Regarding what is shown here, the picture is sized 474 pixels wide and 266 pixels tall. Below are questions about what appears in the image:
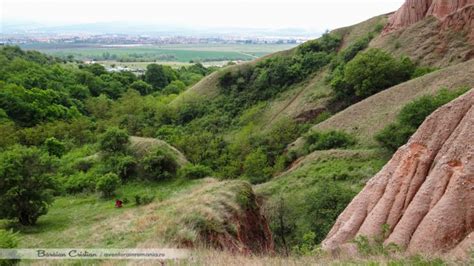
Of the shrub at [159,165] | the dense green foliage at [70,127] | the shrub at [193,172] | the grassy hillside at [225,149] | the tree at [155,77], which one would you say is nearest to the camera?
the grassy hillside at [225,149]

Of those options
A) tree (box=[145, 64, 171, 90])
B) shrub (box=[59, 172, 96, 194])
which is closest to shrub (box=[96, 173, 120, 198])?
shrub (box=[59, 172, 96, 194])

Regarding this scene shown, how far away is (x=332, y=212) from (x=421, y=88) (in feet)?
65.3

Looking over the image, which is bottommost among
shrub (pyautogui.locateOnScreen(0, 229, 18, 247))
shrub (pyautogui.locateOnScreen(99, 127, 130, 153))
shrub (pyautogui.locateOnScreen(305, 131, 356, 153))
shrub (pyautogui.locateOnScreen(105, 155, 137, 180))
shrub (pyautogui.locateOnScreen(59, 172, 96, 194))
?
shrub (pyautogui.locateOnScreen(59, 172, 96, 194))

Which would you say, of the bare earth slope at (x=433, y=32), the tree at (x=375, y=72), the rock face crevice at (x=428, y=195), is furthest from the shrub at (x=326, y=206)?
the bare earth slope at (x=433, y=32)

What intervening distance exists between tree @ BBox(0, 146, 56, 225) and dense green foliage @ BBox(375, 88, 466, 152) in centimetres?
1992

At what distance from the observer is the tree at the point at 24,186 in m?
21.7

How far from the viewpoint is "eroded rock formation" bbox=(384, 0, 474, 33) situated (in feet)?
147

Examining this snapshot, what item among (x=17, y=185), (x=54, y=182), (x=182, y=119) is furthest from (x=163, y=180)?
(x=182, y=119)

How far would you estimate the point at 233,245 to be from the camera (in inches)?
573

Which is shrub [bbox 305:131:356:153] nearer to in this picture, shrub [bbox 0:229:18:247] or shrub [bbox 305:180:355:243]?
shrub [bbox 305:180:355:243]

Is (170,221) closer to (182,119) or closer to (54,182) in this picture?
(54,182)

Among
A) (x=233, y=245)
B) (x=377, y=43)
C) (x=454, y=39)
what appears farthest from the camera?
(x=377, y=43)

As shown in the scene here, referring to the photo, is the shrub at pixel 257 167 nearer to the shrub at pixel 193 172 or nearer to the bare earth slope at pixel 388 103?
the bare earth slope at pixel 388 103

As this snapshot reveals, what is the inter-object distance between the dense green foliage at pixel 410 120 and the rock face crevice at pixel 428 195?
500 inches
